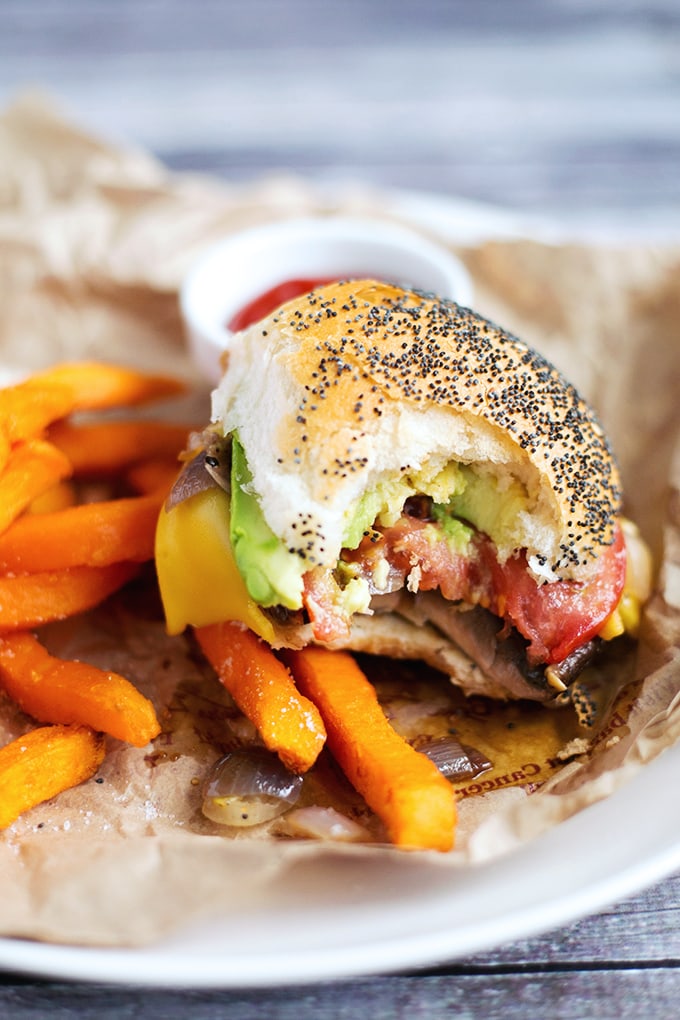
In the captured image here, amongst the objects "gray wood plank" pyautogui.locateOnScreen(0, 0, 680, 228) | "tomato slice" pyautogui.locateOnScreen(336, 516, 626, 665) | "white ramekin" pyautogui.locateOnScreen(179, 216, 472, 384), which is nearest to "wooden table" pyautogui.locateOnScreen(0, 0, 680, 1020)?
"gray wood plank" pyautogui.locateOnScreen(0, 0, 680, 228)

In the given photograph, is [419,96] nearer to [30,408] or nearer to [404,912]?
[30,408]

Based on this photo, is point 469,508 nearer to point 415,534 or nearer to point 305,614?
point 415,534

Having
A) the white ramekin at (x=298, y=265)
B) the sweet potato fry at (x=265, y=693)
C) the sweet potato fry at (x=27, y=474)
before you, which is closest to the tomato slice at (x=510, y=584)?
the sweet potato fry at (x=265, y=693)

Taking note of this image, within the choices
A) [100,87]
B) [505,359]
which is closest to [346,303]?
[505,359]

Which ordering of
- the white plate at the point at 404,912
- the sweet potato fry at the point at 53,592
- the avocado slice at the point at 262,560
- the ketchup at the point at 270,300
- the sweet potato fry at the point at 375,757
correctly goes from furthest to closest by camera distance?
the ketchup at the point at 270,300
the sweet potato fry at the point at 53,592
the avocado slice at the point at 262,560
the sweet potato fry at the point at 375,757
the white plate at the point at 404,912

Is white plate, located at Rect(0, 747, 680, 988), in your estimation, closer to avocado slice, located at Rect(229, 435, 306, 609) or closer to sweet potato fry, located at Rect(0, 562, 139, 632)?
avocado slice, located at Rect(229, 435, 306, 609)

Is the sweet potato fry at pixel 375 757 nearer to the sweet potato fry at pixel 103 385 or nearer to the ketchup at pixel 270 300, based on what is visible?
the sweet potato fry at pixel 103 385

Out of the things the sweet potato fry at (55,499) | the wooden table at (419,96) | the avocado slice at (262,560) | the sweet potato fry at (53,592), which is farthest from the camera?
the wooden table at (419,96)

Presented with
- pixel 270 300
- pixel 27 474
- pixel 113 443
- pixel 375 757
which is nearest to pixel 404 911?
pixel 375 757
